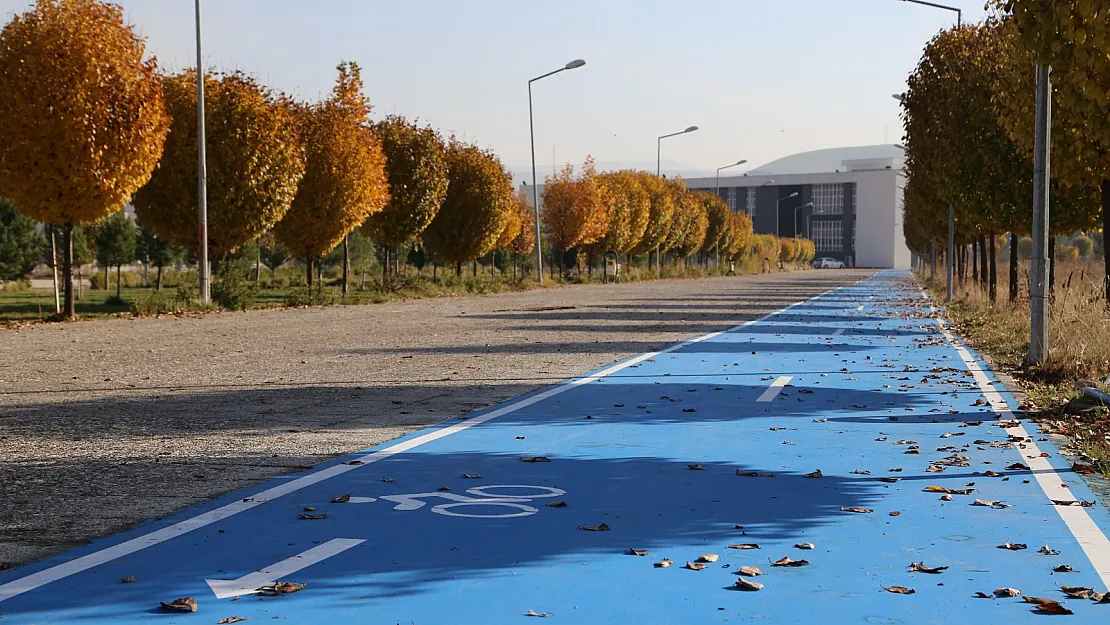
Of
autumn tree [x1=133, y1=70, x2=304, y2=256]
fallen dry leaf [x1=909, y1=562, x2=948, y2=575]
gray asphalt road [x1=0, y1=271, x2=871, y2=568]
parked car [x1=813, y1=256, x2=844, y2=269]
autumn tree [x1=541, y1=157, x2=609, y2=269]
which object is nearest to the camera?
fallen dry leaf [x1=909, y1=562, x2=948, y2=575]

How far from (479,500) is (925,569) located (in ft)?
8.59

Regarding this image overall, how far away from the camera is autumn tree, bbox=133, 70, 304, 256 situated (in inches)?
1226

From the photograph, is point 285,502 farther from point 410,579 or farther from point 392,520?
point 410,579

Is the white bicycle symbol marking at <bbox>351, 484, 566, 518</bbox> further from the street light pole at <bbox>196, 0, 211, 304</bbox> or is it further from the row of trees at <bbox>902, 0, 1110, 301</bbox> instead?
the street light pole at <bbox>196, 0, 211, 304</bbox>

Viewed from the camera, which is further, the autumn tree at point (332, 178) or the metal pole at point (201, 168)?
the autumn tree at point (332, 178)

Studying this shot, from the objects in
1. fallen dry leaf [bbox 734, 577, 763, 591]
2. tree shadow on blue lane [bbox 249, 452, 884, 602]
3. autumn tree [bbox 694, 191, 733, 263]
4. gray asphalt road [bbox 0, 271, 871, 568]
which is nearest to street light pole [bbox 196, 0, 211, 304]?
gray asphalt road [bbox 0, 271, 871, 568]

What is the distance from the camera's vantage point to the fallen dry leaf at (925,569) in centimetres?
558

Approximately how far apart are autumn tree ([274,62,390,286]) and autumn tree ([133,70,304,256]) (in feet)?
14.5

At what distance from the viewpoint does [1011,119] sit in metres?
19.5

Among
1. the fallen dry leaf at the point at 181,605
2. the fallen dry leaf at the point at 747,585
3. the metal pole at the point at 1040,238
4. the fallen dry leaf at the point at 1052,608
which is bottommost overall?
the fallen dry leaf at the point at 1052,608

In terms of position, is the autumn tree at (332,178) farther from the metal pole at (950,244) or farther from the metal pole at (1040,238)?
the metal pole at (1040,238)

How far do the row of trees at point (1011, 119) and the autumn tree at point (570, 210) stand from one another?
26.1m

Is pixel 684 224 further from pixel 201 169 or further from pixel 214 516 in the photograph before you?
pixel 214 516

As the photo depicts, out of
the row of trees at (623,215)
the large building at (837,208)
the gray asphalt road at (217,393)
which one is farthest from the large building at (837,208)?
the gray asphalt road at (217,393)
